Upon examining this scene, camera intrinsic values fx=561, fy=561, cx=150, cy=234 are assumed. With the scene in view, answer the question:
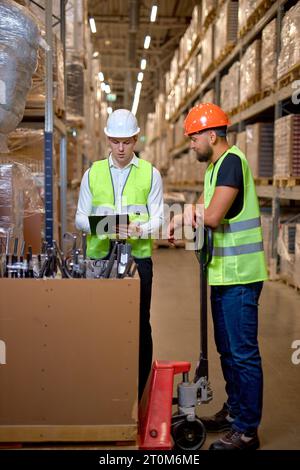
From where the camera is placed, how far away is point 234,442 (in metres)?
2.91

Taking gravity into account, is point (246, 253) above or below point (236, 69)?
below

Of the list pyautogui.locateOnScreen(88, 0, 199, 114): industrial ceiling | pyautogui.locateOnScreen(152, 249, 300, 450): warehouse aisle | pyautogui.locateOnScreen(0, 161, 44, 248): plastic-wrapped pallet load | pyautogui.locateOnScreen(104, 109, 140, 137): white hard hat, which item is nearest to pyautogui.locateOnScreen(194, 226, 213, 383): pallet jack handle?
pyautogui.locateOnScreen(152, 249, 300, 450): warehouse aisle

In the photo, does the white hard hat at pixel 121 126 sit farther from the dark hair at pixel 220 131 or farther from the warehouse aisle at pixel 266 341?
the warehouse aisle at pixel 266 341

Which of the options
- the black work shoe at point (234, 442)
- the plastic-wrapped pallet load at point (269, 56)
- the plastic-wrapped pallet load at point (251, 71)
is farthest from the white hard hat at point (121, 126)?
the plastic-wrapped pallet load at point (251, 71)

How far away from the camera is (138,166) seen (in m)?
3.27

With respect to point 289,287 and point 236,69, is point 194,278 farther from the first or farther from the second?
point 236,69

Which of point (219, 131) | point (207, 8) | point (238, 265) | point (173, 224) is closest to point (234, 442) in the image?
point (238, 265)

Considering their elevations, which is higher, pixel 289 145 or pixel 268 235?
pixel 289 145

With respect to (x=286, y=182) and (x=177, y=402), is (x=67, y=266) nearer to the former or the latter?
(x=177, y=402)

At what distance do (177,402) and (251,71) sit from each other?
634 cm

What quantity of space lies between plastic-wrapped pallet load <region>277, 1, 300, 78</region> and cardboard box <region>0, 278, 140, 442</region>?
15.5 feet

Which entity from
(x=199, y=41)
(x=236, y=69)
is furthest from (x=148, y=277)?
(x=199, y=41)

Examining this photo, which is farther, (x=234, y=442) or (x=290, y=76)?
(x=290, y=76)
